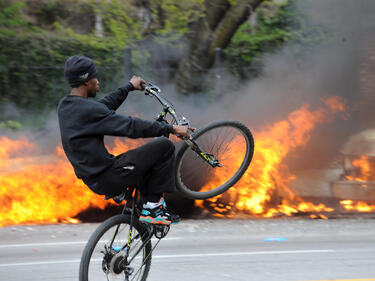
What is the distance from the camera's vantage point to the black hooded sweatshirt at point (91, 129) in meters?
3.86

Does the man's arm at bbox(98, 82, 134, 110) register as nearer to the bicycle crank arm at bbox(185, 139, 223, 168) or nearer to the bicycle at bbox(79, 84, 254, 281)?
the bicycle at bbox(79, 84, 254, 281)

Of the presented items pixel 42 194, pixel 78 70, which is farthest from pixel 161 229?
pixel 42 194

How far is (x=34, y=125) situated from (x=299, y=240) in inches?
201

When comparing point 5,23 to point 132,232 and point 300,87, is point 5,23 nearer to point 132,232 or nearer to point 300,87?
point 300,87

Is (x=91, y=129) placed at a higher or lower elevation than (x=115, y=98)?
lower

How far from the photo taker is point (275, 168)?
8.51 metres

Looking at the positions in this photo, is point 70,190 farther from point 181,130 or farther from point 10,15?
point 181,130

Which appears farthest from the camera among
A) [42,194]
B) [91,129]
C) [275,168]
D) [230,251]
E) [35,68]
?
→ [35,68]

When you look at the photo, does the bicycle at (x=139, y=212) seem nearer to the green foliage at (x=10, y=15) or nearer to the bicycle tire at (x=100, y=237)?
the bicycle tire at (x=100, y=237)

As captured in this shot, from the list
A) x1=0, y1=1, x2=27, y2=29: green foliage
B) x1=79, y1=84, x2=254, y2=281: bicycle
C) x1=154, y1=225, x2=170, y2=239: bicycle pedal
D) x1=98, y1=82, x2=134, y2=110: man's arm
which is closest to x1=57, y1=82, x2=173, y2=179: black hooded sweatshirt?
x1=79, y1=84, x2=254, y2=281: bicycle

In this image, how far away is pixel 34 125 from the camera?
9.01 meters

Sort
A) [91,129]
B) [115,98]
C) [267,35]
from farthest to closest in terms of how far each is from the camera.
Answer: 1. [267,35]
2. [115,98]
3. [91,129]

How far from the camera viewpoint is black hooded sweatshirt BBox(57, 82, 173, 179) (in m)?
3.86

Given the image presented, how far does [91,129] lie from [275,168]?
5.17m
